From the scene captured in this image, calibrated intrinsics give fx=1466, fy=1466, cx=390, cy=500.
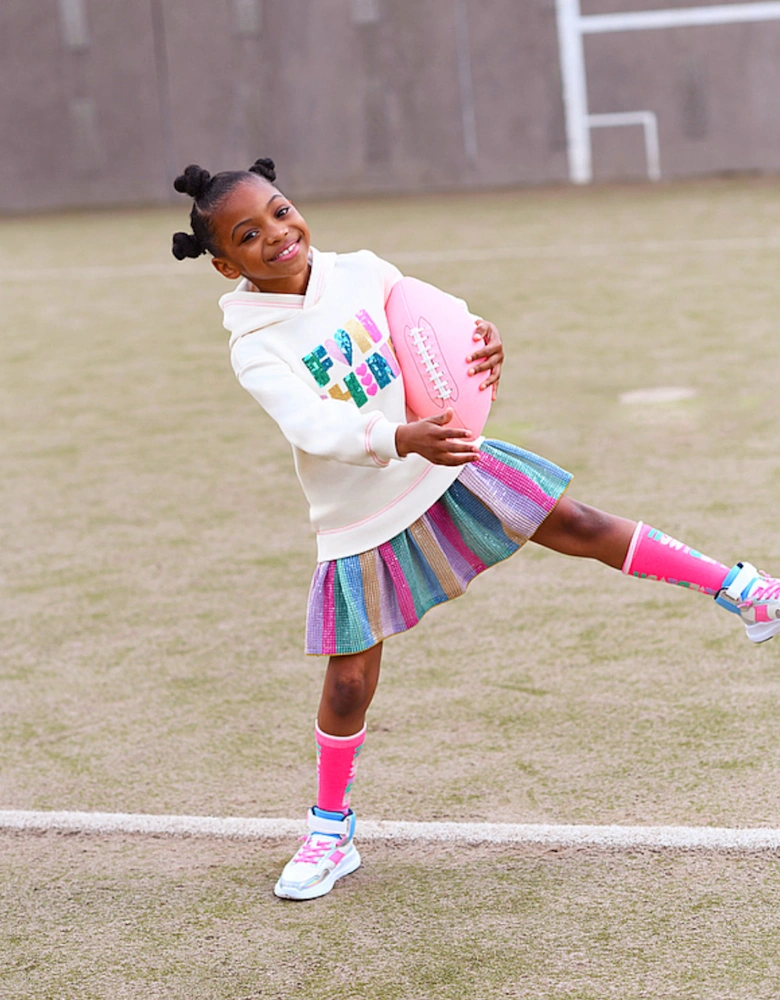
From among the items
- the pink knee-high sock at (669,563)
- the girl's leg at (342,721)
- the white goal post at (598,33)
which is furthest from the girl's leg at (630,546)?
the white goal post at (598,33)

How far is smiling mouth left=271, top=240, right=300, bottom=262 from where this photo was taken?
2270 millimetres

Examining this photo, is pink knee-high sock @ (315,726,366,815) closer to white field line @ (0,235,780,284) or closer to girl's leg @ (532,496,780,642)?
girl's leg @ (532,496,780,642)

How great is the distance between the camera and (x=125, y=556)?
14.0ft

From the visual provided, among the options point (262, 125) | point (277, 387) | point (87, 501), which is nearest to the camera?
Result: point (277, 387)

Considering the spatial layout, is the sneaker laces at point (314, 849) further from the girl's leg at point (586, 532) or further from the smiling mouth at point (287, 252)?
the smiling mouth at point (287, 252)

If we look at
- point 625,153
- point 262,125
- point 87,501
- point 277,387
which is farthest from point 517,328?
point 262,125

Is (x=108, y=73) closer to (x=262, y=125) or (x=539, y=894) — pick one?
(x=262, y=125)

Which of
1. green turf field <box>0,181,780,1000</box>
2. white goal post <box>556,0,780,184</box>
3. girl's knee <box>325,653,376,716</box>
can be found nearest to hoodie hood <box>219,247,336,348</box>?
girl's knee <box>325,653,376,716</box>

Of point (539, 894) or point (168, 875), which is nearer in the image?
point (539, 894)

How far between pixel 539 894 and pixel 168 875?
0.63 m

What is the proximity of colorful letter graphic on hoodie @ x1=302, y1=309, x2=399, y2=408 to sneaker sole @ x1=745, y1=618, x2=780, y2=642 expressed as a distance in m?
0.74

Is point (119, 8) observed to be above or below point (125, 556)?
above

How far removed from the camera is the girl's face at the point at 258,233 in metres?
2.26

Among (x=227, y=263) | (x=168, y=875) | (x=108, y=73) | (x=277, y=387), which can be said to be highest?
(x=108, y=73)
